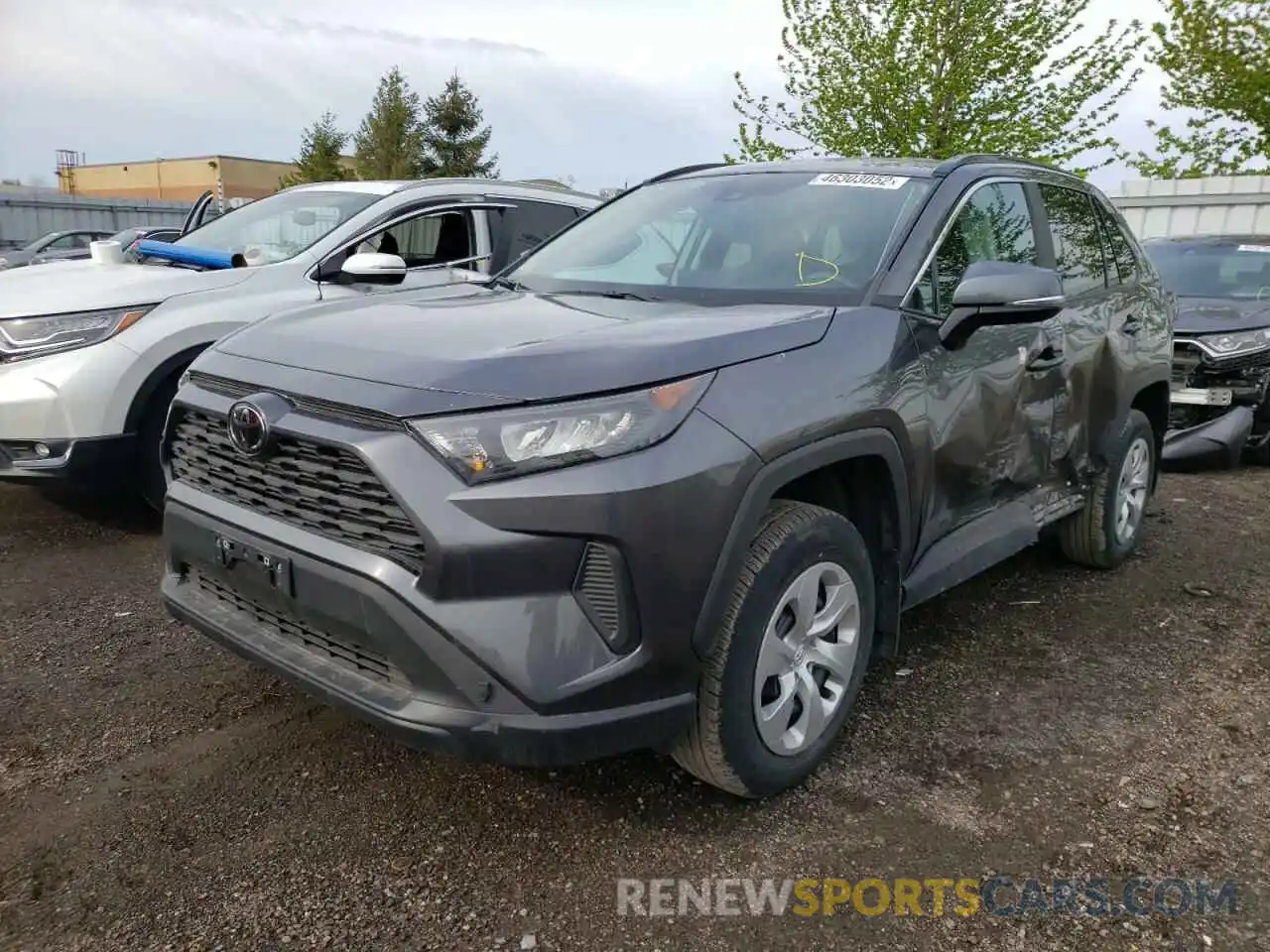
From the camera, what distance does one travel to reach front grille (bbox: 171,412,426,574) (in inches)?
84.7

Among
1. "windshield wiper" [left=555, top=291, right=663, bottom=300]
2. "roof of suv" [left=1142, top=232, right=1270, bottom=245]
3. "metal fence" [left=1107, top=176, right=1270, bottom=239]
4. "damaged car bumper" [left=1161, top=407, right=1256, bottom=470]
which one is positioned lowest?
"damaged car bumper" [left=1161, top=407, right=1256, bottom=470]

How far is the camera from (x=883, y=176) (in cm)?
340

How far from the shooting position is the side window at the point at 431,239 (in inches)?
220

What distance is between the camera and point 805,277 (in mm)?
3051

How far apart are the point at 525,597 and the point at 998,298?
1.68 m

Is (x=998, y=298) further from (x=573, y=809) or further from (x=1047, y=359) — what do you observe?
(x=573, y=809)

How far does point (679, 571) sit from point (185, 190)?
58956 mm

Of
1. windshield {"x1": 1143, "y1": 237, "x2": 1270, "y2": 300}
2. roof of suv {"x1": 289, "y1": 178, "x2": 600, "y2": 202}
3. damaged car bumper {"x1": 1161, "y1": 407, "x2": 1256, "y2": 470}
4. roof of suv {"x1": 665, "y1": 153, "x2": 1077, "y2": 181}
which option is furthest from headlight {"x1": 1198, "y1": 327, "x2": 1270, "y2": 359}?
roof of suv {"x1": 289, "y1": 178, "x2": 600, "y2": 202}

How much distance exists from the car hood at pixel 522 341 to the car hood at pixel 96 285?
86.8 inches

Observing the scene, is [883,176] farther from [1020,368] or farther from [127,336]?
[127,336]

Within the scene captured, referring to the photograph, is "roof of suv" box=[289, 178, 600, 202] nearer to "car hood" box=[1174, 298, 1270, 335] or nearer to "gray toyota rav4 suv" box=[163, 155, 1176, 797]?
"gray toyota rav4 suv" box=[163, 155, 1176, 797]

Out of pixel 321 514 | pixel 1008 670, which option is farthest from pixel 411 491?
pixel 1008 670

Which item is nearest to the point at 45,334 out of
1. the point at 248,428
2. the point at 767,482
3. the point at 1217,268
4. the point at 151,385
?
the point at 151,385

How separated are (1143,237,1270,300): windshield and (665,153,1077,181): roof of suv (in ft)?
15.2
